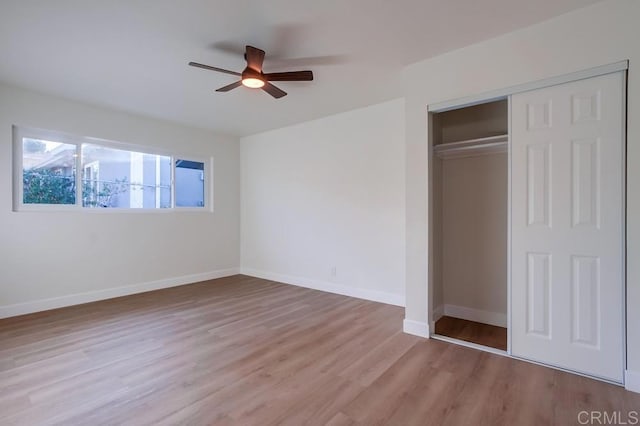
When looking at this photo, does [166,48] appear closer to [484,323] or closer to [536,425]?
[536,425]

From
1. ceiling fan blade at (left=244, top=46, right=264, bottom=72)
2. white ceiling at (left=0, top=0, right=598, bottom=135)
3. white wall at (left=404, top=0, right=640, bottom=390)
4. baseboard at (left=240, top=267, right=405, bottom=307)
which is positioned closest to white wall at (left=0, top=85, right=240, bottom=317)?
white ceiling at (left=0, top=0, right=598, bottom=135)

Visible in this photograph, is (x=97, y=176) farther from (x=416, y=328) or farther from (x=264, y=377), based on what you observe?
(x=416, y=328)

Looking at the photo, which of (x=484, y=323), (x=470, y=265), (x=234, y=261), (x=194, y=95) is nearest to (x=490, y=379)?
(x=484, y=323)

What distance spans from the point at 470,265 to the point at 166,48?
3.83m

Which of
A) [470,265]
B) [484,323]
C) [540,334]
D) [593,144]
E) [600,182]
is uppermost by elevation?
[593,144]

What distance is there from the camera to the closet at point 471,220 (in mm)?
3262

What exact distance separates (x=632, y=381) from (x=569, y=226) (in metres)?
1.07

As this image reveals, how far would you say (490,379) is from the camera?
219cm

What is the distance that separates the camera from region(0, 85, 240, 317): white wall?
11.8ft

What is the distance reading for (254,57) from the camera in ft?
8.65

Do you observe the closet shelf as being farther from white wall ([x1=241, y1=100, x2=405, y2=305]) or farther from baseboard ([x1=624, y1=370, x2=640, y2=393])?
baseboard ([x1=624, y1=370, x2=640, y2=393])

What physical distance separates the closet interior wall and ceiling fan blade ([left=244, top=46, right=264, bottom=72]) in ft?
6.39

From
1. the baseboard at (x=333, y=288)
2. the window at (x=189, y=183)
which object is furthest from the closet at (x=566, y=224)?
the window at (x=189, y=183)

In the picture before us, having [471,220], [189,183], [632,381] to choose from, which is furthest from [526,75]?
[189,183]
